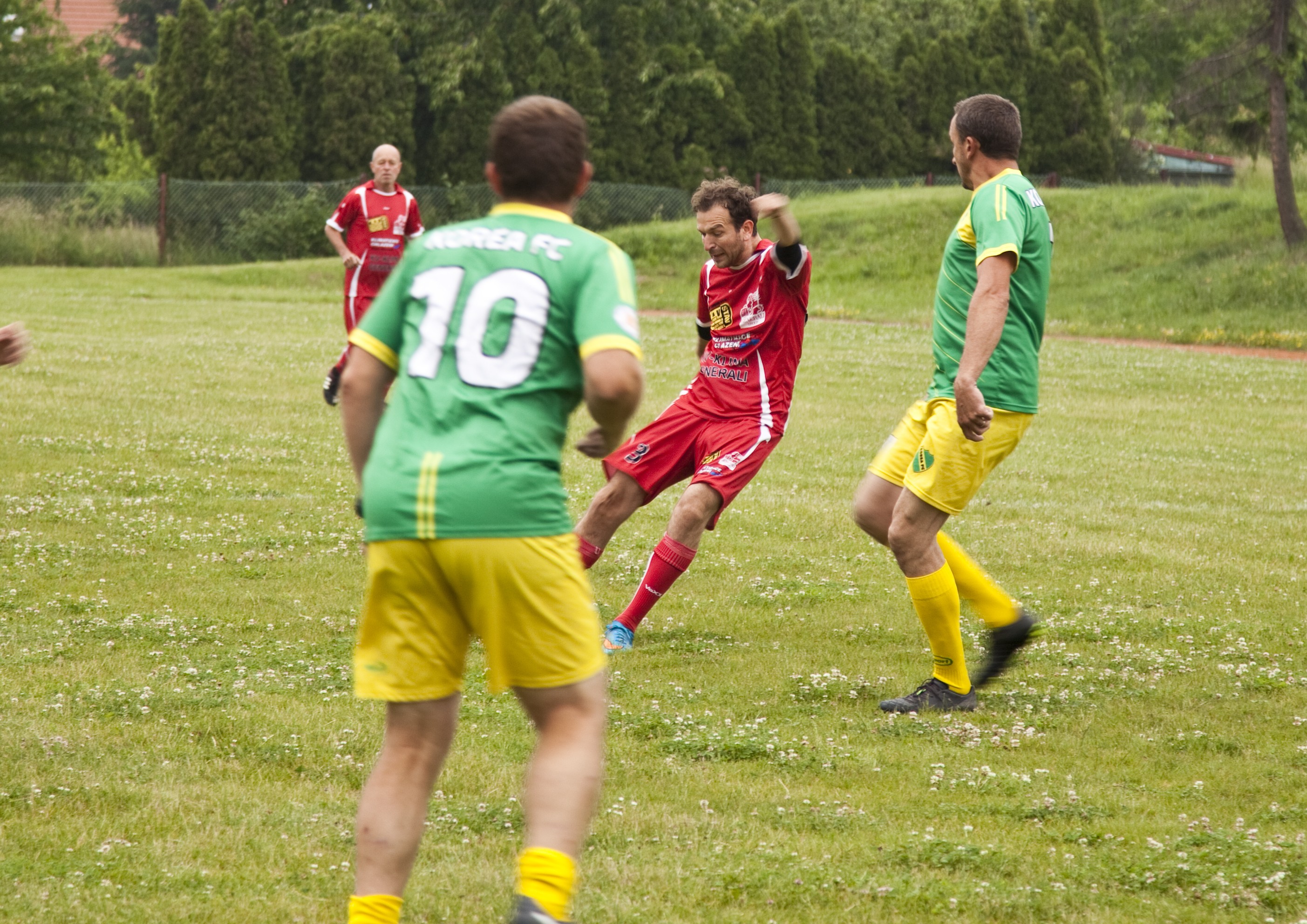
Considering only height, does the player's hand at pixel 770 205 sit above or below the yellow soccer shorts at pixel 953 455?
above

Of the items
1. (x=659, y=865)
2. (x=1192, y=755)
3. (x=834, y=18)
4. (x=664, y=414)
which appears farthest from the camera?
(x=834, y=18)

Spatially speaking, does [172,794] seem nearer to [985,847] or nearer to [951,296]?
[985,847]

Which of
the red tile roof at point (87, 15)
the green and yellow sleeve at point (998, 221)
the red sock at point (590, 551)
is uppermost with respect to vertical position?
the red tile roof at point (87, 15)

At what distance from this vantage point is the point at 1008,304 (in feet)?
18.3

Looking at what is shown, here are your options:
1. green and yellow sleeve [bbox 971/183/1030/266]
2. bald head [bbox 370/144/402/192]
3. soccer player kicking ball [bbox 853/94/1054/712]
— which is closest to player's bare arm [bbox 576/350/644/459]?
soccer player kicking ball [bbox 853/94/1054/712]

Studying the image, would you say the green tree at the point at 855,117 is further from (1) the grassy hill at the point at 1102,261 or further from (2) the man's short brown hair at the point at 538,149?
(2) the man's short brown hair at the point at 538,149

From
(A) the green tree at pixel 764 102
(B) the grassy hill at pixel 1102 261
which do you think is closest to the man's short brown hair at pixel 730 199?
(B) the grassy hill at pixel 1102 261

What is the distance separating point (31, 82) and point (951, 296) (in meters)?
37.2

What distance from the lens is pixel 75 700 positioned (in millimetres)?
5477

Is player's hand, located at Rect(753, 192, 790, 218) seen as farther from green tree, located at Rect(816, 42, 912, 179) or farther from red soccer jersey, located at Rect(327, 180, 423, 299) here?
green tree, located at Rect(816, 42, 912, 179)

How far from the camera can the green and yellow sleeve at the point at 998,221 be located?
5.44 m

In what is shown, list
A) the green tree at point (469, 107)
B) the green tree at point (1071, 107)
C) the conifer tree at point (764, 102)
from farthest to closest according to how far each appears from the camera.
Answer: the green tree at point (1071, 107) → the conifer tree at point (764, 102) → the green tree at point (469, 107)

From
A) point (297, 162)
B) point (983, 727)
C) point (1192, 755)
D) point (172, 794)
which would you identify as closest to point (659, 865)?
point (172, 794)

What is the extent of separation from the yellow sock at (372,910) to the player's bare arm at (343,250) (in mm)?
11364
